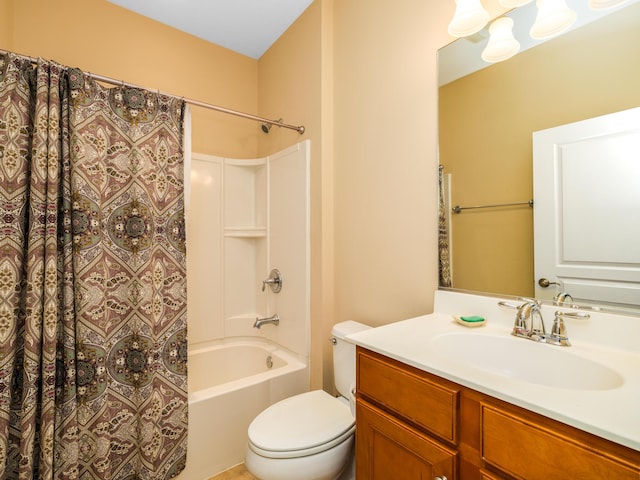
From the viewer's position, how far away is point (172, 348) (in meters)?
1.52

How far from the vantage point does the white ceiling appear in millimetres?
1922

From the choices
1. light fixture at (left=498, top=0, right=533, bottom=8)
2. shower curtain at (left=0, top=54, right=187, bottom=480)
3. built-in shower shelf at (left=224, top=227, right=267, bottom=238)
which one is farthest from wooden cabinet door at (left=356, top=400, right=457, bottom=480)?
built-in shower shelf at (left=224, top=227, right=267, bottom=238)

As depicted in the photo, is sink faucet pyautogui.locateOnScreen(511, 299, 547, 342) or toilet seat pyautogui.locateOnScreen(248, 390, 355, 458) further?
toilet seat pyautogui.locateOnScreen(248, 390, 355, 458)

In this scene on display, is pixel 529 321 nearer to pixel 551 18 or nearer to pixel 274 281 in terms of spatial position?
pixel 551 18

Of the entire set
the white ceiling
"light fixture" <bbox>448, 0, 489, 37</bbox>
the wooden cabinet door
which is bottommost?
the wooden cabinet door

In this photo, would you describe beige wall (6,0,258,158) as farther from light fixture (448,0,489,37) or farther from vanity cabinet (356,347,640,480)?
vanity cabinet (356,347,640,480)

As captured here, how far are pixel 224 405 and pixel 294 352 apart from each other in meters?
0.53

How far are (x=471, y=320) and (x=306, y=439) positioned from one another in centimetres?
77

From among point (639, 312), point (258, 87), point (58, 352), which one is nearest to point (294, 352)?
point (58, 352)

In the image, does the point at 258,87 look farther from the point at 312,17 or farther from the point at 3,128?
the point at 3,128

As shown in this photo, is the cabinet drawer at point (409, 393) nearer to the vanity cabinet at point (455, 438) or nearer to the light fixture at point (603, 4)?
the vanity cabinet at point (455, 438)

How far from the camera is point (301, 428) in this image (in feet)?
4.08

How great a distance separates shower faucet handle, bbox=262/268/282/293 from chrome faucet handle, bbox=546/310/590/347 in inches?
61.5

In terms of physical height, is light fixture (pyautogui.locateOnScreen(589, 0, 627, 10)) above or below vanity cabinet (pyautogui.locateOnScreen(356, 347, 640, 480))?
above
